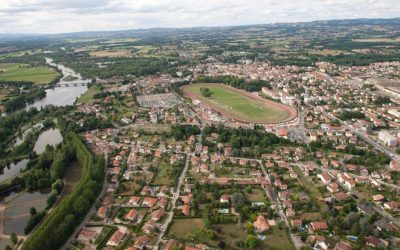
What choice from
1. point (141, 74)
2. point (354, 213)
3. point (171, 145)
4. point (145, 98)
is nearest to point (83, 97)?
point (145, 98)

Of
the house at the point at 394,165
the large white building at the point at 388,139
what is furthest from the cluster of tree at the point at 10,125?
the large white building at the point at 388,139

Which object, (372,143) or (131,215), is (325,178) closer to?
(372,143)

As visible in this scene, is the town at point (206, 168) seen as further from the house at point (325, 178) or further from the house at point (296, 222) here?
the house at point (325, 178)

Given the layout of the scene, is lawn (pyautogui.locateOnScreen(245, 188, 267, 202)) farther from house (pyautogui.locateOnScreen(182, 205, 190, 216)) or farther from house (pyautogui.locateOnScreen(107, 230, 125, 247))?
house (pyautogui.locateOnScreen(107, 230, 125, 247))

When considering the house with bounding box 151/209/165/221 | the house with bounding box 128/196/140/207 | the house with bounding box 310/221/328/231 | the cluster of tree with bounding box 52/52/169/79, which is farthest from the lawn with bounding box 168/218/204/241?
the cluster of tree with bounding box 52/52/169/79

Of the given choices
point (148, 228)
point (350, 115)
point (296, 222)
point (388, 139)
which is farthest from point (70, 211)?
point (350, 115)

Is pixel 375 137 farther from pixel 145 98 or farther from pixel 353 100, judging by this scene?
pixel 145 98
